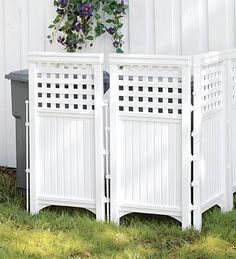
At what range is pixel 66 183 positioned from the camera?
21.2ft

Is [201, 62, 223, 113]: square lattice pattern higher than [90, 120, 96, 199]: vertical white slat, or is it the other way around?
[201, 62, 223, 113]: square lattice pattern

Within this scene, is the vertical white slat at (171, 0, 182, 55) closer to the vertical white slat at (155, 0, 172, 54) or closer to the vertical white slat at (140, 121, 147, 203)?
the vertical white slat at (155, 0, 172, 54)

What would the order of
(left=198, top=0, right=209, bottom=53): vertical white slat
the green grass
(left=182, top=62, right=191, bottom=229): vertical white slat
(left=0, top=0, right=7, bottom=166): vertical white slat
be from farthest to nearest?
1. (left=0, top=0, right=7, bottom=166): vertical white slat
2. (left=198, top=0, right=209, bottom=53): vertical white slat
3. (left=182, top=62, right=191, bottom=229): vertical white slat
4. the green grass

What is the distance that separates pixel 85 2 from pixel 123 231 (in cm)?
240

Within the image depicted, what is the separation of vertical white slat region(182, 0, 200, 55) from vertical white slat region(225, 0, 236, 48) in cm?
26

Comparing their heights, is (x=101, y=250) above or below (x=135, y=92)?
below

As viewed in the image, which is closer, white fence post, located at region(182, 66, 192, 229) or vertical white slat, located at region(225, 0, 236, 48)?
white fence post, located at region(182, 66, 192, 229)

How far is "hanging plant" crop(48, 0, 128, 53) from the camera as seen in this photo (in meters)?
7.60

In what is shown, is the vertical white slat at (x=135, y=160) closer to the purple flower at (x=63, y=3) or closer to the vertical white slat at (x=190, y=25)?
the vertical white slat at (x=190, y=25)

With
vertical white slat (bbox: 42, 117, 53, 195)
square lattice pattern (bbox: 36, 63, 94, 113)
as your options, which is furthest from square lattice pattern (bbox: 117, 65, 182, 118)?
vertical white slat (bbox: 42, 117, 53, 195)

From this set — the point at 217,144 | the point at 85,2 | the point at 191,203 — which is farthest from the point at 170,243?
the point at 85,2

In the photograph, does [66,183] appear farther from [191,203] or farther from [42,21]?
[42,21]

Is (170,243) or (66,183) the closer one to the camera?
(170,243)

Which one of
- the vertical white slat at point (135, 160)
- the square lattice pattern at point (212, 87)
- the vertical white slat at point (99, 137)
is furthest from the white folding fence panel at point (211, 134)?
the vertical white slat at point (99, 137)
